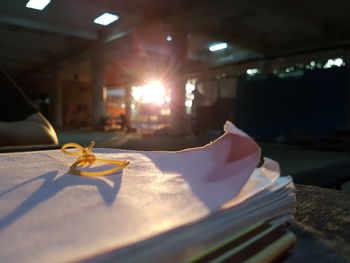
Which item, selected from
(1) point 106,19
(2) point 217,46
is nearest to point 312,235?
(1) point 106,19

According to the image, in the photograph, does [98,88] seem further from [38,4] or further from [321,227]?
[321,227]

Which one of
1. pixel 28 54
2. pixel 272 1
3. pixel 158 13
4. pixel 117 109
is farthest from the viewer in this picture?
pixel 117 109

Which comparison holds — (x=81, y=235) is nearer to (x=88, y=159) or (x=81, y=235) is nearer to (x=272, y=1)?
(x=88, y=159)

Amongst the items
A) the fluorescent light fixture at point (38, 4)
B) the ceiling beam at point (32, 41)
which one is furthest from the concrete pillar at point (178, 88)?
the ceiling beam at point (32, 41)

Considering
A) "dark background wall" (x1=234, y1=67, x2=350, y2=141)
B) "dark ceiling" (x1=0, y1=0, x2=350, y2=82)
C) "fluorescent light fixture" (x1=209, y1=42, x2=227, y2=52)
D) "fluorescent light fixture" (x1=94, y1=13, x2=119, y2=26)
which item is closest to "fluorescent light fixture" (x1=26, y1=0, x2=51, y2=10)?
"dark ceiling" (x1=0, y1=0, x2=350, y2=82)

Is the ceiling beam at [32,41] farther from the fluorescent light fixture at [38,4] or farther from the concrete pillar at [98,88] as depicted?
the fluorescent light fixture at [38,4]

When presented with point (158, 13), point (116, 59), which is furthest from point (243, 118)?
point (116, 59)
